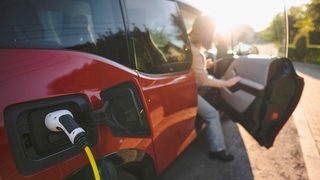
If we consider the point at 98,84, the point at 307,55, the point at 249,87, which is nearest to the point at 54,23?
the point at 98,84

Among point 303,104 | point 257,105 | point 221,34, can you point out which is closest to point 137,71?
point 257,105

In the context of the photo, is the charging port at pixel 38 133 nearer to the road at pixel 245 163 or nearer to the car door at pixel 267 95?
the road at pixel 245 163

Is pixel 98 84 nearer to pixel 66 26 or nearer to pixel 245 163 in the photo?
pixel 66 26

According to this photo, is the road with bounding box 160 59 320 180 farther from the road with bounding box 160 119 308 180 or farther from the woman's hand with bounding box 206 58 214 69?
the woman's hand with bounding box 206 58 214 69

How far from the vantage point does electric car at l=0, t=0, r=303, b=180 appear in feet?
4.07

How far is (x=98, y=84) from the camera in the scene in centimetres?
159

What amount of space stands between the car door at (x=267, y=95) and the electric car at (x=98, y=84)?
0.02 metres

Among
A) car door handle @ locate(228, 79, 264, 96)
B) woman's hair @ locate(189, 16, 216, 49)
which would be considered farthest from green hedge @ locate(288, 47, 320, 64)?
woman's hair @ locate(189, 16, 216, 49)

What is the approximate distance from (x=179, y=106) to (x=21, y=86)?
5.20 ft

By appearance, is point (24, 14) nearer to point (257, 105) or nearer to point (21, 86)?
point (21, 86)

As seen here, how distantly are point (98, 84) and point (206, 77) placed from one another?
1.74 m

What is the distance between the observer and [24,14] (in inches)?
54.9

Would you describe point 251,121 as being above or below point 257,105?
below

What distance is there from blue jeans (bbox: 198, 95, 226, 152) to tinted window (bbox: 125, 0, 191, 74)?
623 millimetres
